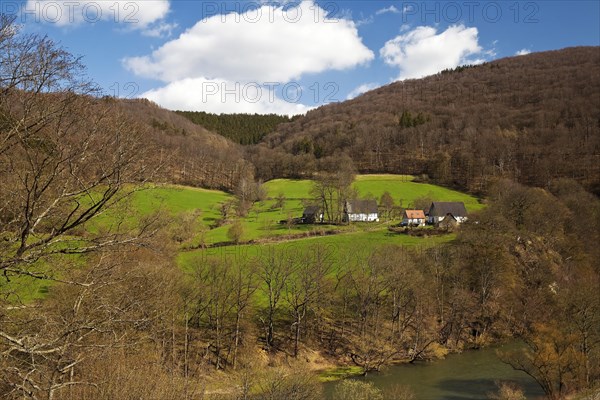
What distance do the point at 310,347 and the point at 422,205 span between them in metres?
46.1

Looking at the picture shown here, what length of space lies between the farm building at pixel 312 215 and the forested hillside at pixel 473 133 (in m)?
38.3

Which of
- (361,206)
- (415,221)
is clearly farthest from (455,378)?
(361,206)

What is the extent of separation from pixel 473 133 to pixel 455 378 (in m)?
104

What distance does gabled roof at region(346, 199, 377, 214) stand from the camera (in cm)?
7369

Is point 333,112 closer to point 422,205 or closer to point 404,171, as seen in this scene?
point 404,171

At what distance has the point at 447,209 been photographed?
73.9 metres

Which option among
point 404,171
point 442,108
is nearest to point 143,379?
point 404,171

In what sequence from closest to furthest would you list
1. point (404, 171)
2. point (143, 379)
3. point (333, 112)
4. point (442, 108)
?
point (143, 379) < point (404, 171) < point (442, 108) < point (333, 112)

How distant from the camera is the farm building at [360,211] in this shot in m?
73.1

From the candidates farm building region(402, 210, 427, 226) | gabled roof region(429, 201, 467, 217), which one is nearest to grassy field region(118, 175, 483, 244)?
gabled roof region(429, 201, 467, 217)

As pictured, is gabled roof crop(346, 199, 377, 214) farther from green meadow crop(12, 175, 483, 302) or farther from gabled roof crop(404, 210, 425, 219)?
gabled roof crop(404, 210, 425, 219)

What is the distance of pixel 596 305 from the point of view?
35.2m

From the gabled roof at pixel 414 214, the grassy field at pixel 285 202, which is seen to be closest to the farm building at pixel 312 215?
the grassy field at pixel 285 202

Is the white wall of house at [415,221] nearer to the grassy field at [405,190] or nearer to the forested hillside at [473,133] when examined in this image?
the grassy field at [405,190]
